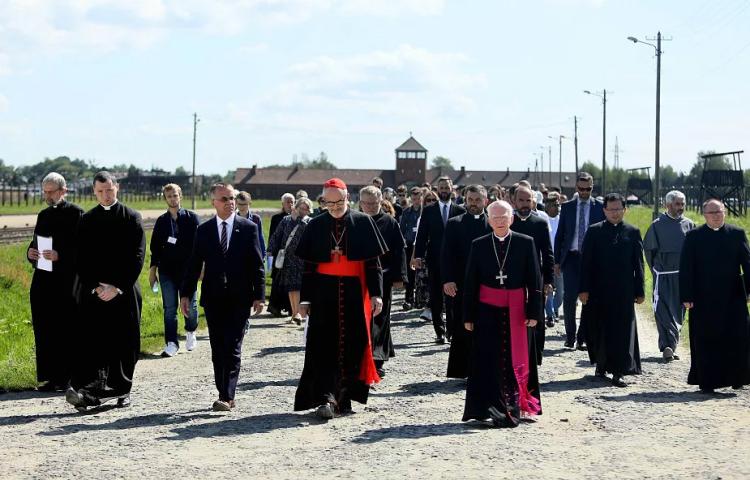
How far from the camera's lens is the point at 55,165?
197125mm

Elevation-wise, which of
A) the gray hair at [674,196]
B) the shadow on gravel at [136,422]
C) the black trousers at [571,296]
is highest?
the gray hair at [674,196]

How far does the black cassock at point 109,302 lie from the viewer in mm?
9859

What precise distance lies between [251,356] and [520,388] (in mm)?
4898

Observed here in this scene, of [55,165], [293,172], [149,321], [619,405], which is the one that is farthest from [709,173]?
[55,165]

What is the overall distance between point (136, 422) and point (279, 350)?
472 centimetres

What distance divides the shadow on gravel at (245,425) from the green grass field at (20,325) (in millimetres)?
2979

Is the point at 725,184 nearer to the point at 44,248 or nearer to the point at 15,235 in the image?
the point at 15,235

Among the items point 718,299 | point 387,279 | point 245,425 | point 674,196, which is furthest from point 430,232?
point 245,425

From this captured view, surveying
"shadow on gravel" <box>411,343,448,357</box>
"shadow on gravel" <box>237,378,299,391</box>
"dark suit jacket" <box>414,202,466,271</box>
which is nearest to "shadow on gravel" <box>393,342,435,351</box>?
"shadow on gravel" <box>411,343,448,357</box>

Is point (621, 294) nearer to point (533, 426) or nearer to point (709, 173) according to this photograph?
point (533, 426)

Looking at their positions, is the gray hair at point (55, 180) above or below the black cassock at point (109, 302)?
above

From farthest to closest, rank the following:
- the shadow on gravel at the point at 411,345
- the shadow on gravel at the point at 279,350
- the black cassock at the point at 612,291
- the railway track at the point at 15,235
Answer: the railway track at the point at 15,235
the shadow on gravel at the point at 411,345
the shadow on gravel at the point at 279,350
the black cassock at the point at 612,291

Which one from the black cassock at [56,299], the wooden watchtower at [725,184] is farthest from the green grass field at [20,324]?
the wooden watchtower at [725,184]

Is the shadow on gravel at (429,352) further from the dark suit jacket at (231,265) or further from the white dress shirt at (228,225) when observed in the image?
the white dress shirt at (228,225)
